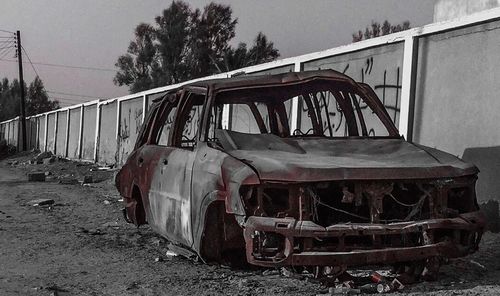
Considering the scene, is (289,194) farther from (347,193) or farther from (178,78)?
(178,78)

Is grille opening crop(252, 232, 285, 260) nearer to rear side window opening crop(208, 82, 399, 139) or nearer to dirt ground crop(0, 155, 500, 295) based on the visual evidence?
dirt ground crop(0, 155, 500, 295)

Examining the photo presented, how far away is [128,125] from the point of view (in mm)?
21578

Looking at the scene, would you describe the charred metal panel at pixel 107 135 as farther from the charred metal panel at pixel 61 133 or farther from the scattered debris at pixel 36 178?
the charred metal panel at pixel 61 133

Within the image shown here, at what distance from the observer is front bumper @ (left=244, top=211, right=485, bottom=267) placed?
3973 millimetres

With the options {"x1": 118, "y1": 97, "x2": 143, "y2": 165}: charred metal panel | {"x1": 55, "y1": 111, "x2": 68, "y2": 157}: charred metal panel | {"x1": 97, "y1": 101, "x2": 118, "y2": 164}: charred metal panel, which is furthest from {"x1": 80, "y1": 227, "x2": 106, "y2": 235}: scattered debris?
{"x1": 55, "y1": 111, "x2": 68, "y2": 157}: charred metal panel

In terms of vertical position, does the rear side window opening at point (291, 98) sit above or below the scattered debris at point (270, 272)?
above

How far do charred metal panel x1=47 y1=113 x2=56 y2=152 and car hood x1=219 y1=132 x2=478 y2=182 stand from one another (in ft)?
111

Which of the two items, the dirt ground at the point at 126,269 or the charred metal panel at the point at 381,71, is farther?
the charred metal panel at the point at 381,71

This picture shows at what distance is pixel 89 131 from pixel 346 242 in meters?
24.9

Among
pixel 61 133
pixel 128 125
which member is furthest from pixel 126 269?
pixel 61 133

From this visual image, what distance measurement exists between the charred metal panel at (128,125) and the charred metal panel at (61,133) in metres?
11.8

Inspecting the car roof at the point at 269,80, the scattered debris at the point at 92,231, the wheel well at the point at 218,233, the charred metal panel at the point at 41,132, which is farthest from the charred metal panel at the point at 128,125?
the charred metal panel at the point at 41,132

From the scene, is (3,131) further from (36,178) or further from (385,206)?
(385,206)

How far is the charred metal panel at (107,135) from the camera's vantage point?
23.4 meters
